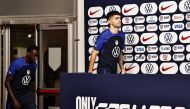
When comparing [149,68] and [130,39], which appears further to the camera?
[130,39]

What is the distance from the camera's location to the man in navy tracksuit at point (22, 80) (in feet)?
23.0

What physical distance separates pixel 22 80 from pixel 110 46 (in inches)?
61.2

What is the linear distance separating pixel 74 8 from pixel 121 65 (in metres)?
1.42

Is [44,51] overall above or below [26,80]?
above

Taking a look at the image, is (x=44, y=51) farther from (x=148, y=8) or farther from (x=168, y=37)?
(x=168, y=37)

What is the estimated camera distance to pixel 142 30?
7020 mm

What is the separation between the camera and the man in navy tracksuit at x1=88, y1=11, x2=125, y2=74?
6.64 meters

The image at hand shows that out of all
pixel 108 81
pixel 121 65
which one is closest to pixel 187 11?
pixel 121 65

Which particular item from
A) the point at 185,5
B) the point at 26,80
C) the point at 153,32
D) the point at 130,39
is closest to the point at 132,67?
the point at 130,39

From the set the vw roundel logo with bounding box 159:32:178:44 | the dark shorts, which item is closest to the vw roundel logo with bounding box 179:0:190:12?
the vw roundel logo with bounding box 159:32:178:44

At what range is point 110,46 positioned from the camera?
6656mm

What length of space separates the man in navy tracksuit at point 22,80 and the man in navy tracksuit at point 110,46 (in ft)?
3.33

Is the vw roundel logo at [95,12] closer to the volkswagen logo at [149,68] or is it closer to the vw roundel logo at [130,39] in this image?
the vw roundel logo at [130,39]

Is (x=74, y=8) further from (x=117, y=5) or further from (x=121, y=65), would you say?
(x=121, y=65)
